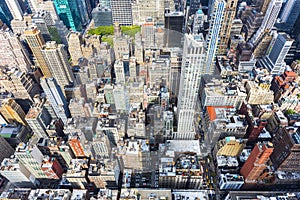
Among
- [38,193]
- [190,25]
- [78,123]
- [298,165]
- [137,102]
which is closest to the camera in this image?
[38,193]

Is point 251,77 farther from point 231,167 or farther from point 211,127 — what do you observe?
point 231,167

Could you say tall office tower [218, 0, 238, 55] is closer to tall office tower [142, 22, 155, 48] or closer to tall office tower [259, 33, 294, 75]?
tall office tower [259, 33, 294, 75]

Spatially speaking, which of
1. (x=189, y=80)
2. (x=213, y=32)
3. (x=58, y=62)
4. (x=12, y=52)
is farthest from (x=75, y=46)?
(x=189, y=80)

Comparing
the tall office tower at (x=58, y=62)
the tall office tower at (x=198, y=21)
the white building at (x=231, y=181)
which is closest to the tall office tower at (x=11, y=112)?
the tall office tower at (x=58, y=62)

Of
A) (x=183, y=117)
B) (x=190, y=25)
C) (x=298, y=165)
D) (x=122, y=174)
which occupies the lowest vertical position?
(x=122, y=174)

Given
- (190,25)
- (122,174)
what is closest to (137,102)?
(122,174)

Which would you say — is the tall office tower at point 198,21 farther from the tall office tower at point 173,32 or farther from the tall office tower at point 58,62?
the tall office tower at point 58,62

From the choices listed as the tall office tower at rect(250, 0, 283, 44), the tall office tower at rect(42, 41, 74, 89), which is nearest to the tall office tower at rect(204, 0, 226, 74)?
the tall office tower at rect(250, 0, 283, 44)
